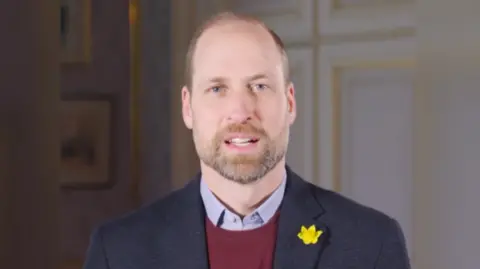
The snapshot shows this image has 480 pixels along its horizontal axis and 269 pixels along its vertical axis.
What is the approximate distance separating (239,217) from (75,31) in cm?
47

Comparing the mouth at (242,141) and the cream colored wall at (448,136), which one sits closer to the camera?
the mouth at (242,141)

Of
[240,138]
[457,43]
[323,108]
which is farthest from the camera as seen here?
[323,108]

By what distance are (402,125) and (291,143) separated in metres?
0.16

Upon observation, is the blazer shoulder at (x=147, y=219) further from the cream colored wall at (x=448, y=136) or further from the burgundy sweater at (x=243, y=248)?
the cream colored wall at (x=448, y=136)

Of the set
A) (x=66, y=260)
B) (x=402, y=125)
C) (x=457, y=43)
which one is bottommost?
(x=66, y=260)

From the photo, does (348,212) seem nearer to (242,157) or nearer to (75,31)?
(242,157)

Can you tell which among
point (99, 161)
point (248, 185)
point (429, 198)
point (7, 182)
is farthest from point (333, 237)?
point (7, 182)

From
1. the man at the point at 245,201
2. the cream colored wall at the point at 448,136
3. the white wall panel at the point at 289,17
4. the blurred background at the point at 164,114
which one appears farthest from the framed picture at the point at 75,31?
the cream colored wall at the point at 448,136

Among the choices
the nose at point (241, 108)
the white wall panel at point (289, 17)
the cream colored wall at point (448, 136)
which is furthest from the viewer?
the white wall panel at point (289, 17)

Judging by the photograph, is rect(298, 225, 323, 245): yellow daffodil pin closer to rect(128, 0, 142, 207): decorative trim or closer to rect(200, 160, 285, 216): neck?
rect(200, 160, 285, 216): neck

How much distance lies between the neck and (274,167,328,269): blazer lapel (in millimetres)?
25

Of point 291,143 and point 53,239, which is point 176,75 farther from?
point 53,239

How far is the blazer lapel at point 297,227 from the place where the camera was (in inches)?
27.2

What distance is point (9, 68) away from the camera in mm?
1042
